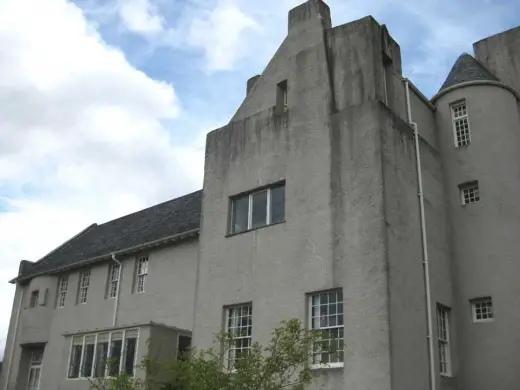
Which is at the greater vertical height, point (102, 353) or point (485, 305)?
point (485, 305)

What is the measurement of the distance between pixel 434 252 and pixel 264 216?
5461mm

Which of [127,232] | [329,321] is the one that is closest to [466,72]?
[329,321]

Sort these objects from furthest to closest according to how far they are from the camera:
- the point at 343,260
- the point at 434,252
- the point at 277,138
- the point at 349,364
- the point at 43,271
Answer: the point at 43,271 < the point at 277,138 < the point at 434,252 < the point at 343,260 < the point at 349,364

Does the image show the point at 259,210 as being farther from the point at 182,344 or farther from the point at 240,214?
the point at 182,344

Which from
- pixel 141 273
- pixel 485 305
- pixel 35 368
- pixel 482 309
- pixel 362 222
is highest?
pixel 141 273

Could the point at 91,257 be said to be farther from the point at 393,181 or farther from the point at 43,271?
the point at 393,181

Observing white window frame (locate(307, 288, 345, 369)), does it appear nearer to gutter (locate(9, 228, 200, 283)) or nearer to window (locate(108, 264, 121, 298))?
gutter (locate(9, 228, 200, 283))

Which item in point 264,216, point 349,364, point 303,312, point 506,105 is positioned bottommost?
point 349,364

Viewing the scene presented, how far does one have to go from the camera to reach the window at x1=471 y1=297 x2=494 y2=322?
61.9 ft

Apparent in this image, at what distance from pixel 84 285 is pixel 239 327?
1392 centimetres

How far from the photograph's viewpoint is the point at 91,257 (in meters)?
30.5

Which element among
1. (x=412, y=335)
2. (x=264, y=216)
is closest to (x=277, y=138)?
(x=264, y=216)

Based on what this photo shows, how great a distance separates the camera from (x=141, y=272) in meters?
27.5

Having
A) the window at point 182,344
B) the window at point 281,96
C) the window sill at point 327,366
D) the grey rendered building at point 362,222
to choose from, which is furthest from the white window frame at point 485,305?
the window at point 182,344
